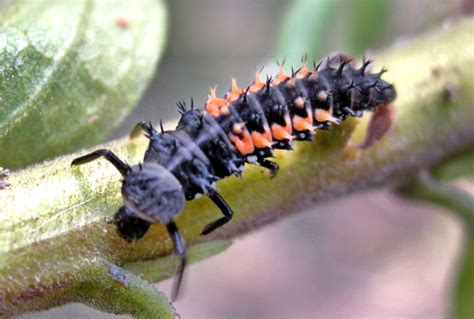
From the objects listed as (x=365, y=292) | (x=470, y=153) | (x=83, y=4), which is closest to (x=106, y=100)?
(x=83, y=4)

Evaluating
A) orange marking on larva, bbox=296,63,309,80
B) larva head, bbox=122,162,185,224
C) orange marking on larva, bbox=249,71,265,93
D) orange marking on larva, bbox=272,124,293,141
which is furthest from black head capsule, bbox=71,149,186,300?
orange marking on larva, bbox=296,63,309,80

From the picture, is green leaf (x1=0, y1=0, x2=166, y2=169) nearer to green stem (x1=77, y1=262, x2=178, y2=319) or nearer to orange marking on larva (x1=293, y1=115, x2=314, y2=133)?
green stem (x1=77, y1=262, x2=178, y2=319)

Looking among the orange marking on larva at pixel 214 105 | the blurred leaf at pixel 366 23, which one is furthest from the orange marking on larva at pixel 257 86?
the blurred leaf at pixel 366 23

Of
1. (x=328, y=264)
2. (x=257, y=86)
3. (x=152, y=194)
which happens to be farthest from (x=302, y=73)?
(x=328, y=264)

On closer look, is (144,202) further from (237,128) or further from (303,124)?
(303,124)

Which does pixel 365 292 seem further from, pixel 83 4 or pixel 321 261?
pixel 83 4
